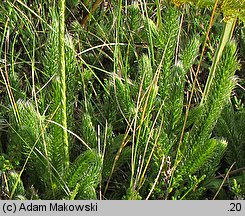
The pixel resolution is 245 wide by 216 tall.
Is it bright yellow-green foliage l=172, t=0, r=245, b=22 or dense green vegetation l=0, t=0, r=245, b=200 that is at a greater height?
bright yellow-green foliage l=172, t=0, r=245, b=22

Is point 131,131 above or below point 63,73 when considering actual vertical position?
below

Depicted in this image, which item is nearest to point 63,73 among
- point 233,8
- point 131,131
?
point 131,131

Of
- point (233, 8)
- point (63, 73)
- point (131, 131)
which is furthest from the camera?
point (131, 131)

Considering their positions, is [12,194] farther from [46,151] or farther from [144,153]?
[144,153]

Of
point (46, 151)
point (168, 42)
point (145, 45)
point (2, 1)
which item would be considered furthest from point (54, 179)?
point (2, 1)

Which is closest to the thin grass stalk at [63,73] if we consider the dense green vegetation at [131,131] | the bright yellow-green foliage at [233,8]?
the dense green vegetation at [131,131]

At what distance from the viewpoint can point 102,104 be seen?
149 cm

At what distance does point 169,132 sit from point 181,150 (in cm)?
6

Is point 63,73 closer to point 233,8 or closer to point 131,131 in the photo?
point 131,131

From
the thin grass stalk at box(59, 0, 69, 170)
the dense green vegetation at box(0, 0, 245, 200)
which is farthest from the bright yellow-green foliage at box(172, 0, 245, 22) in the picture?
the thin grass stalk at box(59, 0, 69, 170)

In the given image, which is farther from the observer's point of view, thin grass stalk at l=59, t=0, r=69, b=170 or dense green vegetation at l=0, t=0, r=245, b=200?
Result: dense green vegetation at l=0, t=0, r=245, b=200

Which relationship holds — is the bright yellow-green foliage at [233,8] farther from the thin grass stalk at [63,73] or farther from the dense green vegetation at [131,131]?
the thin grass stalk at [63,73]

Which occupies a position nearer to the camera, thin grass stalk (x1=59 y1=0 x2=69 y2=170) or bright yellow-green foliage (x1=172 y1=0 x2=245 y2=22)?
thin grass stalk (x1=59 y1=0 x2=69 y2=170)

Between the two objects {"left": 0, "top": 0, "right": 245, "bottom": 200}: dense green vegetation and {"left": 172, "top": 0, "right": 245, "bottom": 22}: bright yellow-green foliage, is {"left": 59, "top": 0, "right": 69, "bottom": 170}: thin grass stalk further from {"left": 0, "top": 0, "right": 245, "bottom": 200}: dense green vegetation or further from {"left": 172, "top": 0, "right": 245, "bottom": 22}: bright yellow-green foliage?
{"left": 172, "top": 0, "right": 245, "bottom": 22}: bright yellow-green foliage
